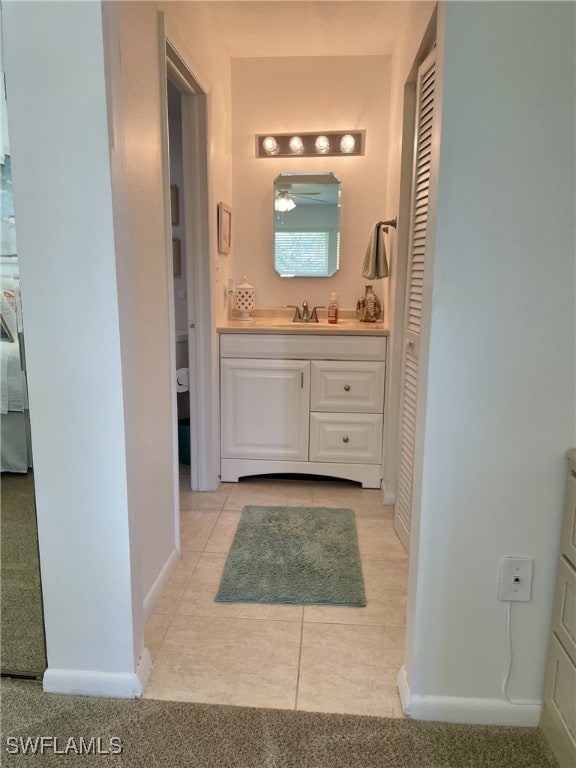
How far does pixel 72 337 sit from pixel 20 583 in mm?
801

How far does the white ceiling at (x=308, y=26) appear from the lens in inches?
101

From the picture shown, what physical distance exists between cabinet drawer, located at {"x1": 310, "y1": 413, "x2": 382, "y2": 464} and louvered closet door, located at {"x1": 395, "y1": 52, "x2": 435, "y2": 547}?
41 centimetres

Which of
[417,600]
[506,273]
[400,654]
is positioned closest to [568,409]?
[506,273]

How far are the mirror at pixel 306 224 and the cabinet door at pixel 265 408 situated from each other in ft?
2.67

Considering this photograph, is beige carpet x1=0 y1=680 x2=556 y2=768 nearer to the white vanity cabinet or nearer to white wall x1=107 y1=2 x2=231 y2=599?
white wall x1=107 y1=2 x2=231 y2=599

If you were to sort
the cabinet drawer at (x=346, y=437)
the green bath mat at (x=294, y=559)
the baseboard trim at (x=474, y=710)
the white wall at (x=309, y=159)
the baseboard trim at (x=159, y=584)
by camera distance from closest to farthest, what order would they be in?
the baseboard trim at (x=474, y=710), the baseboard trim at (x=159, y=584), the green bath mat at (x=294, y=559), the cabinet drawer at (x=346, y=437), the white wall at (x=309, y=159)

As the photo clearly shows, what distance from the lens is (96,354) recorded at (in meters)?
1.35

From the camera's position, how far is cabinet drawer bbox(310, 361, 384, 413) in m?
2.92

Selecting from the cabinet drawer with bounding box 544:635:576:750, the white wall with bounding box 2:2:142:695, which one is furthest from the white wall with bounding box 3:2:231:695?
the cabinet drawer with bounding box 544:635:576:750

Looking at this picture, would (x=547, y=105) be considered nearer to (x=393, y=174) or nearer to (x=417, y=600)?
(x=417, y=600)

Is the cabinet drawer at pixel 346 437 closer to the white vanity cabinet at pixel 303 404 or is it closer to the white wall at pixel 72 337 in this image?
the white vanity cabinet at pixel 303 404

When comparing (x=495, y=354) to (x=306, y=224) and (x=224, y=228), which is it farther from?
(x=306, y=224)

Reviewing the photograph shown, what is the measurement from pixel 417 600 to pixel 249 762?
565 millimetres

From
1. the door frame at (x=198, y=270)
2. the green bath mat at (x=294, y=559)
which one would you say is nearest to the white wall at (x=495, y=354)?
the green bath mat at (x=294, y=559)
